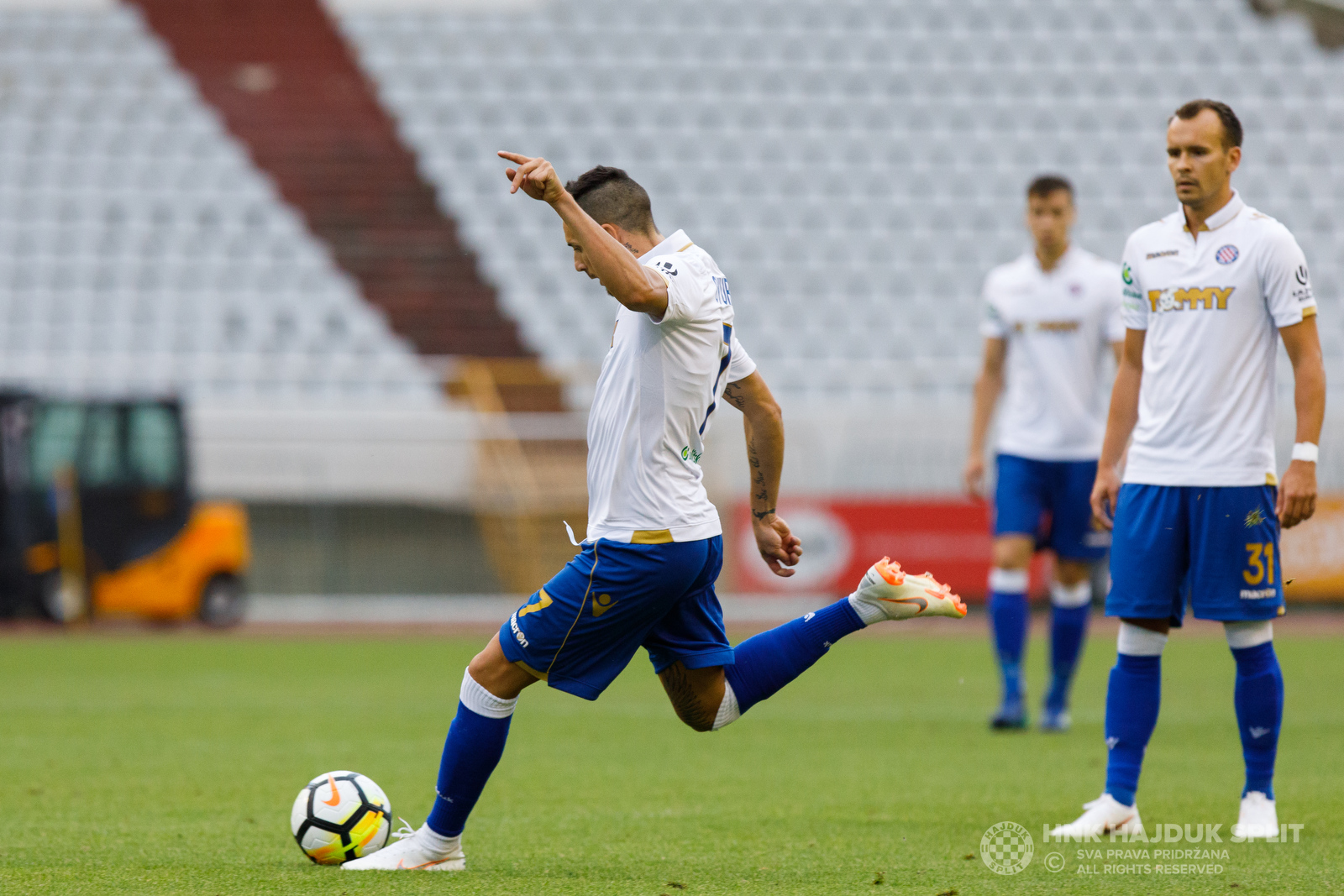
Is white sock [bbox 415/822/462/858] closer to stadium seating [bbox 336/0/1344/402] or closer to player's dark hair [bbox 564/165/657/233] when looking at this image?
player's dark hair [bbox 564/165/657/233]

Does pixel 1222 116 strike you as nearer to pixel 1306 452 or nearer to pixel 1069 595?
pixel 1306 452

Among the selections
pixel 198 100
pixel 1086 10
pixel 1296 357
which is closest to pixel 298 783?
pixel 1296 357

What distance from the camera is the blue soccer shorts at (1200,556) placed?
443cm

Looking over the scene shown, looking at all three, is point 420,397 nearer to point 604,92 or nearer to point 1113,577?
point 604,92

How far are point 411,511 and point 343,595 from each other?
101 cm

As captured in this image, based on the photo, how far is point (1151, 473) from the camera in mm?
4547

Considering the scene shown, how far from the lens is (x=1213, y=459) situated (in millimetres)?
4457

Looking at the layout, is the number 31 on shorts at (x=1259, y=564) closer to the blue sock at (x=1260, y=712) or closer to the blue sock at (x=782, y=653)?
the blue sock at (x=1260, y=712)

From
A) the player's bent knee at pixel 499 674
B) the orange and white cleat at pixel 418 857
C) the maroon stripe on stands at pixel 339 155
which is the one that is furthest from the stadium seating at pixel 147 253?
the player's bent knee at pixel 499 674

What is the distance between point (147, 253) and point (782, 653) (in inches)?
604

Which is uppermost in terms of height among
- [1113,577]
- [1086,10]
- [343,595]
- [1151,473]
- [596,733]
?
[1086,10]

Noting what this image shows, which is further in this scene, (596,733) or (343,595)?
(343,595)

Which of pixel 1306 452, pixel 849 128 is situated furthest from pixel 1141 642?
pixel 849 128

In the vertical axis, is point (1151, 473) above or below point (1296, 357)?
below
